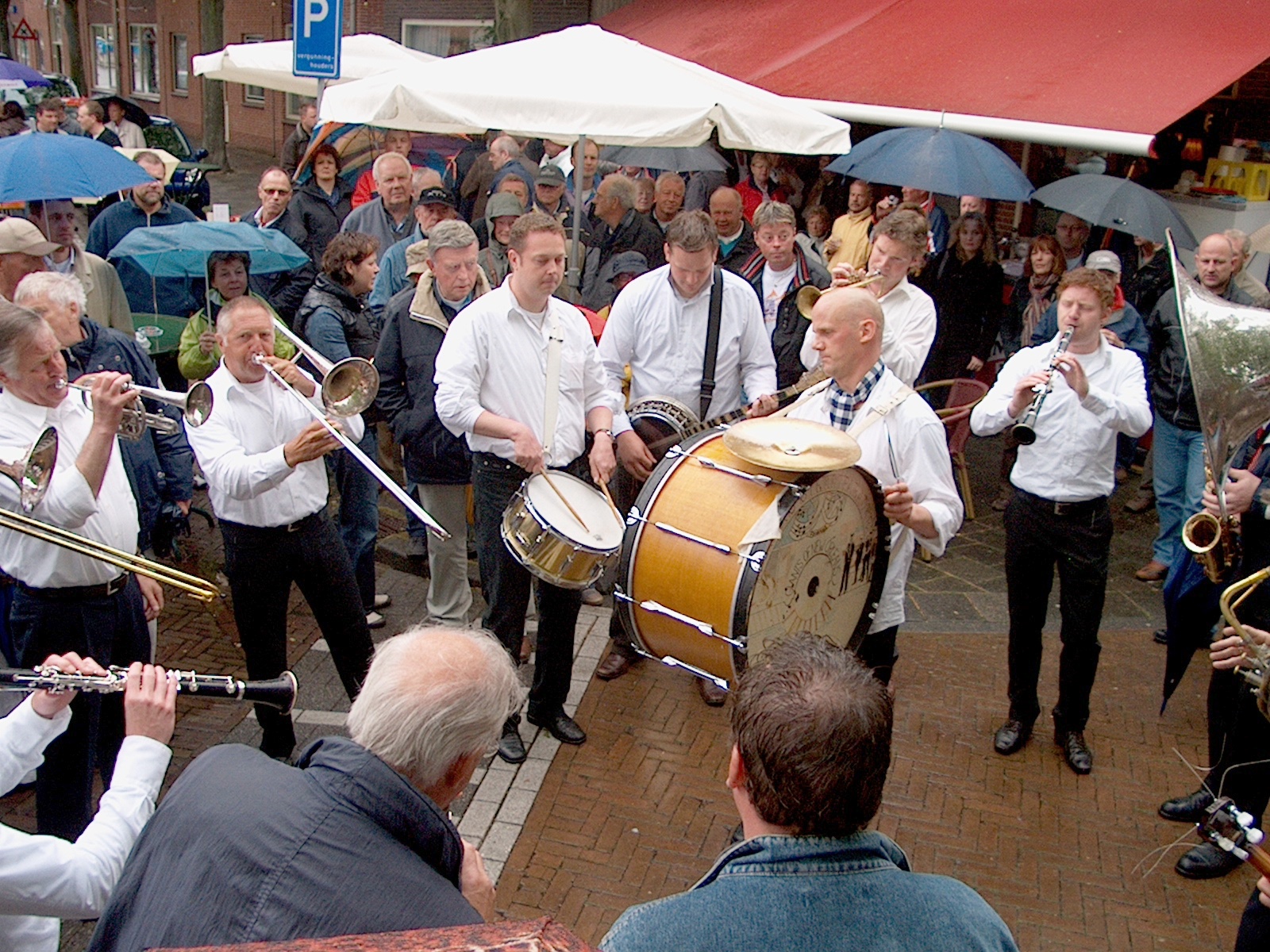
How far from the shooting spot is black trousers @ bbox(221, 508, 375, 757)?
452 centimetres

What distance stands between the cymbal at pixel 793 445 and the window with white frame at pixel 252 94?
26393mm

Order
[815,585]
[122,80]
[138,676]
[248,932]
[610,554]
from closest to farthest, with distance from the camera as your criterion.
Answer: [248,932] < [138,676] < [815,585] < [610,554] < [122,80]

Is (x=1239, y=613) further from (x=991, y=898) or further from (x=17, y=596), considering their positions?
(x=17, y=596)

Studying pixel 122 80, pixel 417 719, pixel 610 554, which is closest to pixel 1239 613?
pixel 610 554

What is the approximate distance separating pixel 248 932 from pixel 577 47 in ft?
21.7

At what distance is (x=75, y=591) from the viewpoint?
3.89 m

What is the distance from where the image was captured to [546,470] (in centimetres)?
472

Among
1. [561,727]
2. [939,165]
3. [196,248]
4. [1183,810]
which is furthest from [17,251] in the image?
[939,165]

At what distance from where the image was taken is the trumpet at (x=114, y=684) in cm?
272

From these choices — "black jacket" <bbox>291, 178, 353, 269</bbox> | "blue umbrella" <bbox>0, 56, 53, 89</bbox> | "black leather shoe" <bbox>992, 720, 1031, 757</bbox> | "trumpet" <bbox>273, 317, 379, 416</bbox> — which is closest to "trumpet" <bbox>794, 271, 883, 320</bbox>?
"black leather shoe" <bbox>992, 720, 1031, 757</bbox>

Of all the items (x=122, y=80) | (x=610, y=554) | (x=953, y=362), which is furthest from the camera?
(x=122, y=80)

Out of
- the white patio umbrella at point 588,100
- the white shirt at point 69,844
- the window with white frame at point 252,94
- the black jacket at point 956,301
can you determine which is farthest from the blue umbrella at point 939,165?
the window with white frame at point 252,94

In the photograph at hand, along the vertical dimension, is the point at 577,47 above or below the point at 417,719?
above

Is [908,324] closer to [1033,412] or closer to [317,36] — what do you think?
[1033,412]
